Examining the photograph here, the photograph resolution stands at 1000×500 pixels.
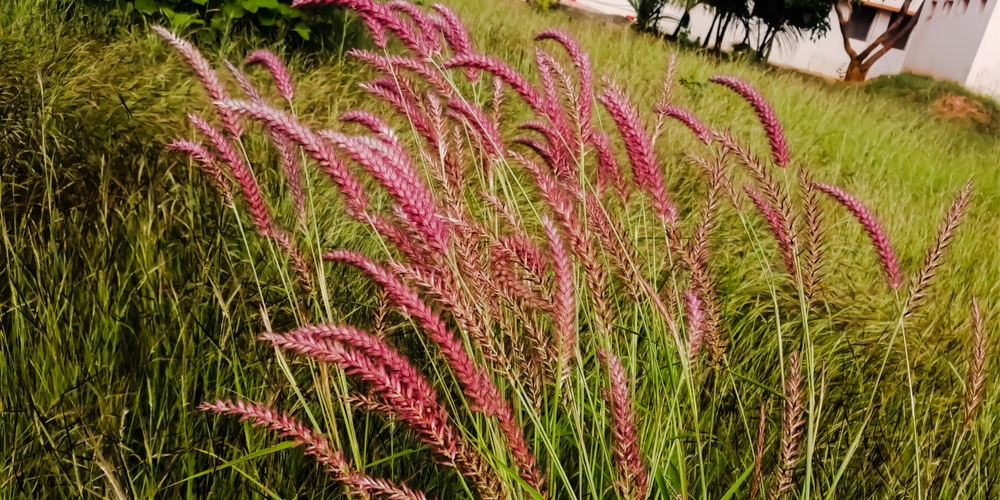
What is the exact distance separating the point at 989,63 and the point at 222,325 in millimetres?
4500

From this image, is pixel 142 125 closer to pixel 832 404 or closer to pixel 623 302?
pixel 623 302

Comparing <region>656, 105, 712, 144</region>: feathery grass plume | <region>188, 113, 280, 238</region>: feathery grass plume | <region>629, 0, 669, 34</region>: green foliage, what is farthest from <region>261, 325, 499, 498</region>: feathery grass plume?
<region>629, 0, 669, 34</region>: green foliage

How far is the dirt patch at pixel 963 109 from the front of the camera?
441 centimetres

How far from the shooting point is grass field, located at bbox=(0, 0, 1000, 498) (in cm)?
89

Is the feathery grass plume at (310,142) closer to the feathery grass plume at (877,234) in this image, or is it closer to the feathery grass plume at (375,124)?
the feathery grass plume at (375,124)

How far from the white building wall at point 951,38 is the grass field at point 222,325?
155 centimetres

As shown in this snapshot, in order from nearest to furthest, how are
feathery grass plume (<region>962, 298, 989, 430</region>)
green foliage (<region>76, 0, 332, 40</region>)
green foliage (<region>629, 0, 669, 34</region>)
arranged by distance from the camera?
1. feathery grass plume (<region>962, 298, 989, 430</region>)
2. green foliage (<region>76, 0, 332, 40</region>)
3. green foliage (<region>629, 0, 669, 34</region>)

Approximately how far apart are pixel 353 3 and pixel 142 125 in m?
1.23

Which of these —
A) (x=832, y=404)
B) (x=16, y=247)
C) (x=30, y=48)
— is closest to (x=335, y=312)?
(x=16, y=247)

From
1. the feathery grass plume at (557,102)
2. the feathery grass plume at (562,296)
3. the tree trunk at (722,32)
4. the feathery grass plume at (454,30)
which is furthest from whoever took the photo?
the tree trunk at (722,32)

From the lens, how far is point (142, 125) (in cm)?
178

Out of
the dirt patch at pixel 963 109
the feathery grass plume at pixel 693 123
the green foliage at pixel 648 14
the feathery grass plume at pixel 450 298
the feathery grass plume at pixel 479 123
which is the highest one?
the green foliage at pixel 648 14

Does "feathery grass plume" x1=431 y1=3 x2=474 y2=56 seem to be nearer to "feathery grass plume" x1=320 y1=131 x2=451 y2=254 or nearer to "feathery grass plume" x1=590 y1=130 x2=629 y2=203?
"feathery grass plume" x1=590 y1=130 x2=629 y2=203

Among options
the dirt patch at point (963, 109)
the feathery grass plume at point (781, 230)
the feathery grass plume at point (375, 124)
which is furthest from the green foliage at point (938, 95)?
the feathery grass plume at point (375, 124)
